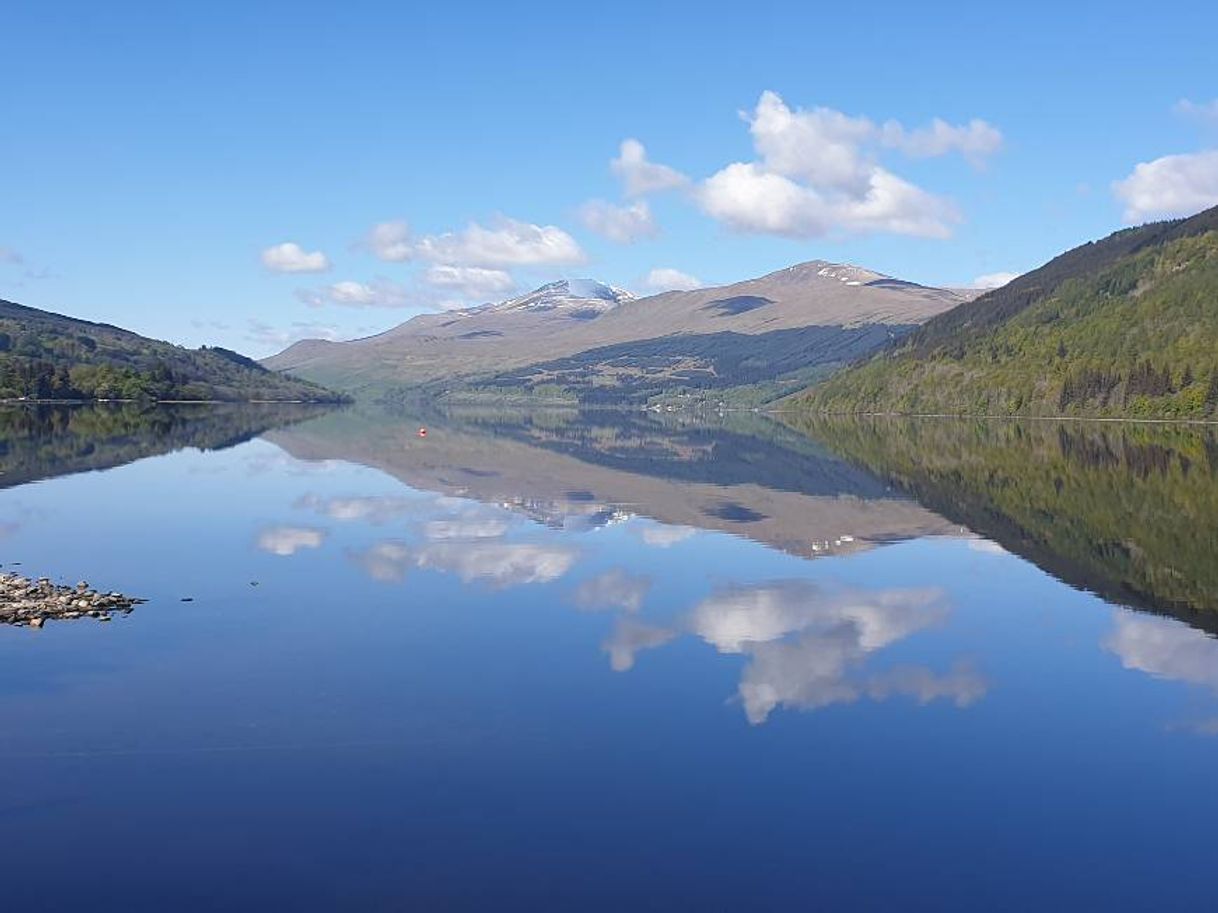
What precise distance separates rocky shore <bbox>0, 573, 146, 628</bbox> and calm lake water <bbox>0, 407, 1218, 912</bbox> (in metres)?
0.89

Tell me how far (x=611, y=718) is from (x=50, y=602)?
Result: 21218mm

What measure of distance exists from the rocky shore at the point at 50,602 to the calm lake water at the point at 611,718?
0.89 m

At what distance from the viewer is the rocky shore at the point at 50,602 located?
3616cm

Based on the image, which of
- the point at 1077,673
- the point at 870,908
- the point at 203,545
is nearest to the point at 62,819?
the point at 870,908

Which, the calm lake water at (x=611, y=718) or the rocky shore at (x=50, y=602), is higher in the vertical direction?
the rocky shore at (x=50, y=602)

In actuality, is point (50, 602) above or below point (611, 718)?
above

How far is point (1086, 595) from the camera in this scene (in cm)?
4453

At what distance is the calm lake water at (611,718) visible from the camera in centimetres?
1902

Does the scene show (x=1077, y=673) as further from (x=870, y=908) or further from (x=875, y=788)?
(x=870, y=908)

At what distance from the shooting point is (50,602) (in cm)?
3784

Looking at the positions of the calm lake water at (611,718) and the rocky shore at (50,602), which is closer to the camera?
the calm lake water at (611,718)

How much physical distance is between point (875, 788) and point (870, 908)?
517cm

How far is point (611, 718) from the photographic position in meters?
27.2

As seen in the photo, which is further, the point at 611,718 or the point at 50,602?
the point at 50,602
